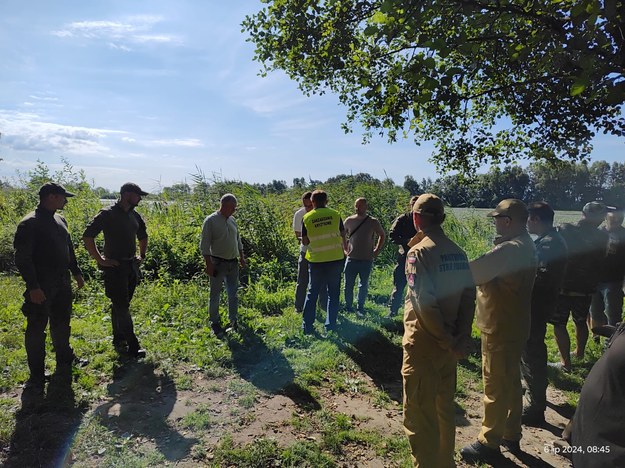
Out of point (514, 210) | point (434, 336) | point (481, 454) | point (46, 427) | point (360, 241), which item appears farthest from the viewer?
point (360, 241)

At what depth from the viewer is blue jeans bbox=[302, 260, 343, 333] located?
555cm

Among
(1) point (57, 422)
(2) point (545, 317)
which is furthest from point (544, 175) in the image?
(1) point (57, 422)

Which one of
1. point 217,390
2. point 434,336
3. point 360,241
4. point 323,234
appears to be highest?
point 323,234

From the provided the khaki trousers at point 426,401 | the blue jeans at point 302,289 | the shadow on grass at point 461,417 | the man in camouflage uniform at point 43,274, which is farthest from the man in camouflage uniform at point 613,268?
the man in camouflage uniform at point 43,274

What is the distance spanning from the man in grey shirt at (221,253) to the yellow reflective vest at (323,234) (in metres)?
1.14

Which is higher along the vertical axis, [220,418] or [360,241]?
[360,241]

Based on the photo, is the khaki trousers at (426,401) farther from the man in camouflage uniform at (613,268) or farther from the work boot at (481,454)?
the man in camouflage uniform at (613,268)

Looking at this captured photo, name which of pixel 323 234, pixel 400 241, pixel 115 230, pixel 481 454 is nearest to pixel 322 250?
pixel 323 234

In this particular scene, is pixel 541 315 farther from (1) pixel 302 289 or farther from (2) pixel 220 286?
(2) pixel 220 286

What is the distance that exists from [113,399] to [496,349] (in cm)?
382

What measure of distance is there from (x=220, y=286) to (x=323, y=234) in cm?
174

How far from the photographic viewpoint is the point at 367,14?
498 cm

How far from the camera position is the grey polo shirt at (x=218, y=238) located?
5543 mm

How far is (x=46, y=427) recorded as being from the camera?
11.5ft
